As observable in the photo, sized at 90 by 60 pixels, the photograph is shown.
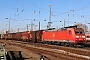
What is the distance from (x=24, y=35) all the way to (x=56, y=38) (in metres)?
29.8

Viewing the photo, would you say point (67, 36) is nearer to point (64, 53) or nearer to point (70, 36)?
point (70, 36)

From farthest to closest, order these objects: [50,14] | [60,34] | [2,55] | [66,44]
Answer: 1. [50,14]
2. [60,34]
3. [66,44]
4. [2,55]

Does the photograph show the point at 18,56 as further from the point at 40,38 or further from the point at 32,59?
the point at 40,38

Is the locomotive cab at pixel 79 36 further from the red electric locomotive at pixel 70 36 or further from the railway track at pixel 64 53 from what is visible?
the railway track at pixel 64 53

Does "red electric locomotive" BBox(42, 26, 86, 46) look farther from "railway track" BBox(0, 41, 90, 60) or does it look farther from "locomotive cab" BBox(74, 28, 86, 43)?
"railway track" BBox(0, 41, 90, 60)

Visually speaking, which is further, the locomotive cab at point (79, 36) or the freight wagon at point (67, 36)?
the freight wagon at point (67, 36)

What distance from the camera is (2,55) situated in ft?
43.1

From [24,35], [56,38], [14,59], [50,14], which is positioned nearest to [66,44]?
[56,38]

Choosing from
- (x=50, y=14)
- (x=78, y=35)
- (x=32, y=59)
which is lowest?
(x=32, y=59)

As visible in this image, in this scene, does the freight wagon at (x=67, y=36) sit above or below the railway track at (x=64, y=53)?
above

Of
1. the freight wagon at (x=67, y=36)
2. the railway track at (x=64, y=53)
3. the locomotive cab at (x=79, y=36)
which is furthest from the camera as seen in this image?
the freight wagon at (x=67, y=36)

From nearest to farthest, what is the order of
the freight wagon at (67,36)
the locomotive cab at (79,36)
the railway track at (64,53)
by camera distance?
the railway track at (64,53) < the locomotive cab at (79,36) < the freight wagon at (67,36)

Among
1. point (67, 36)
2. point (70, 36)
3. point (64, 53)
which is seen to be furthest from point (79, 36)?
point (64, 53)

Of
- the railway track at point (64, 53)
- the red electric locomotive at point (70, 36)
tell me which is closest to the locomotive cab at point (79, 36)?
the red electric locomotive at point (70, 36)
